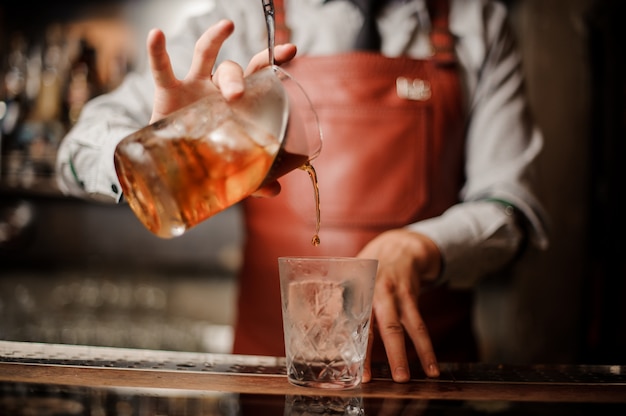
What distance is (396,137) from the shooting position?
1593 mm

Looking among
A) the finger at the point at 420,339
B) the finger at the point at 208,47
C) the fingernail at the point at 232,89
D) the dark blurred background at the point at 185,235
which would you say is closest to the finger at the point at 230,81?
the fingernail at the point at 232,89

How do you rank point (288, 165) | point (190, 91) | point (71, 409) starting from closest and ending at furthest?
point (71, 409), point (288, 165), point (190, 91)

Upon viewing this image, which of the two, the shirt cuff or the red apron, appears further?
the red apron

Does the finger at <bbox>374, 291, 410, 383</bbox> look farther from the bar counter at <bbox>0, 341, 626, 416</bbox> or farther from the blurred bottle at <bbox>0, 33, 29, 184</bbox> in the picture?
the blurred bottle at <bbox>0, 33, 29, 184</bbox>

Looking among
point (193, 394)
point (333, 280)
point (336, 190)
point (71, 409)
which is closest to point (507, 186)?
point (336, 190)

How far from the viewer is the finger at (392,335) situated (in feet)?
3.01

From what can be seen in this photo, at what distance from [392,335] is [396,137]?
0.73 m

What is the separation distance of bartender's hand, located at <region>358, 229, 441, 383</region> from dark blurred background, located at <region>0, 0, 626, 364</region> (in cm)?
107

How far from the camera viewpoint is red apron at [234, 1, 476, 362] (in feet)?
5.18

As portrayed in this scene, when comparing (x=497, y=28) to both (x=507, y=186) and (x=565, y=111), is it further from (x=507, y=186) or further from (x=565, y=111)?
(x=565, y=111)

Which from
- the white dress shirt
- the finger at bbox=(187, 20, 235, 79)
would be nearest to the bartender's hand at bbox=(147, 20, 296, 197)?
the finger at bbox=(187, 20, 235, 79)

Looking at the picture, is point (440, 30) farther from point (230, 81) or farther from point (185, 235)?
Result: point (185, 235)

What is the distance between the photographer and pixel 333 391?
2.68 feet

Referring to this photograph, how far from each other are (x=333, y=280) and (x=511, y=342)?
1.57 m
